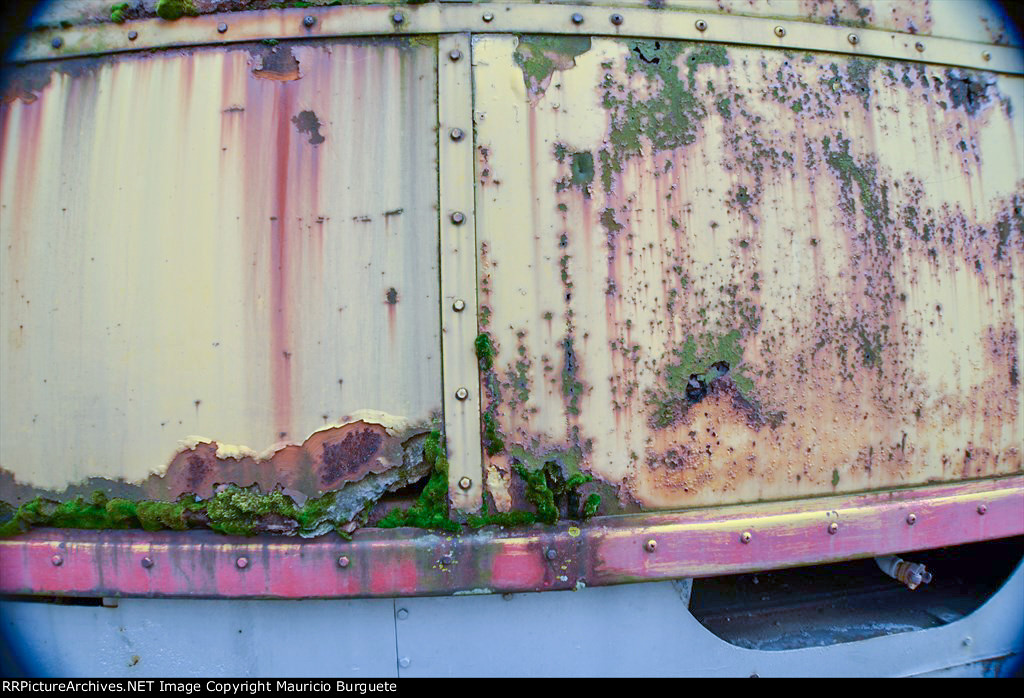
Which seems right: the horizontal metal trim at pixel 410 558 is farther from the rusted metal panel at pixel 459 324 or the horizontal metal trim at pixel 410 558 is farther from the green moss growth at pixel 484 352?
the green moss growth at pixel 484 352

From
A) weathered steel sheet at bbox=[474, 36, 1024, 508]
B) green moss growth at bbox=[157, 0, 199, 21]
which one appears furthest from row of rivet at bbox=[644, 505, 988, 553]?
green moss growth at bbox=[157, 0, 199, 21]

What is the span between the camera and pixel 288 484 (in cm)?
151

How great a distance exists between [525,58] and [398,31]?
34 cm

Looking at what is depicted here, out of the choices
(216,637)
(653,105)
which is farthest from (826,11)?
(216,637)

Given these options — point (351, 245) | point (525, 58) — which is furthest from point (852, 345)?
point (351, 245)

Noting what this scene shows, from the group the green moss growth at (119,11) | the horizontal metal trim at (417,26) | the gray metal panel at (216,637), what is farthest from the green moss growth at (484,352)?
the green moss growth at (119,11)

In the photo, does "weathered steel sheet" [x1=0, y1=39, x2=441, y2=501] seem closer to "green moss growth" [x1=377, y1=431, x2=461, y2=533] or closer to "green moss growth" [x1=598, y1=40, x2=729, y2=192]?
"green moss growth" [x1=377, y1=431, x2=461, y2=533]

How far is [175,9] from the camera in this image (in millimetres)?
1577

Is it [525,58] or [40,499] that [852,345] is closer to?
[525,58]

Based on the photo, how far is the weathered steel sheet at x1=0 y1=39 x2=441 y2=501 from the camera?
1.52m

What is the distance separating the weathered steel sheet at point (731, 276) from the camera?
61.5 inches

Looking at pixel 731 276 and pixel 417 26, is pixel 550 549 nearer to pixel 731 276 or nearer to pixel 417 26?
pixel 731 276

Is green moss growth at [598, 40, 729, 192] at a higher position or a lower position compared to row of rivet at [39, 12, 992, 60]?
lower

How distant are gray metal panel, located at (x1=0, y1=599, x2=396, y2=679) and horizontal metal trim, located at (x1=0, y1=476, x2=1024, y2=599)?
14cm
